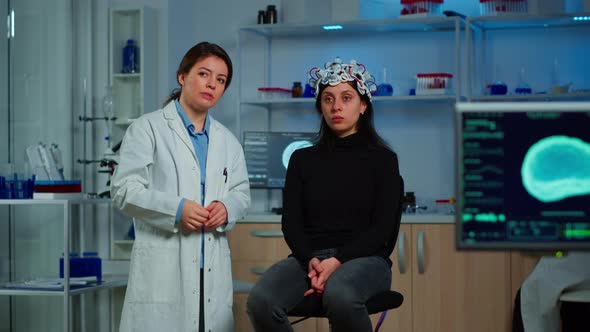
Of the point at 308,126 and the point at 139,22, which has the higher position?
the point at 139,22

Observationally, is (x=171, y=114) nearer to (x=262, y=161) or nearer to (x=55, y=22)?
(x=262, y=161)

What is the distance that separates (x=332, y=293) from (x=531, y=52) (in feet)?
8.59

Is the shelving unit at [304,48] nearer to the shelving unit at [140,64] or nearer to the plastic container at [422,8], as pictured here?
the plastic container at [422,8]

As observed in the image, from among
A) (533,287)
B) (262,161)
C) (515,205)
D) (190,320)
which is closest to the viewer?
(515,205)

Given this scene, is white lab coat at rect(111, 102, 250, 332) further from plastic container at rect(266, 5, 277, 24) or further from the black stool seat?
plastic container at rect(266, 5, 277, 24)

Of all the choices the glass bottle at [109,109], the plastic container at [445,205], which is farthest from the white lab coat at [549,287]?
the glass bottle at [109,109]

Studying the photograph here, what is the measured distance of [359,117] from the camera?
290 centimetres

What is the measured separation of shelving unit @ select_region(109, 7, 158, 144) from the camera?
4.57 m

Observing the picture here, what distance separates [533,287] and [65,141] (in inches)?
101

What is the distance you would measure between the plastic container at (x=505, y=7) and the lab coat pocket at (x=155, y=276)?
2357 millimetres

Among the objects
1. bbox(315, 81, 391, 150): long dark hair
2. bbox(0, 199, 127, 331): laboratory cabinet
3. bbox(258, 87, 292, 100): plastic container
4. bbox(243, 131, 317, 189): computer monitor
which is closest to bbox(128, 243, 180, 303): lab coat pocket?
bbox(315, 81, 391, 150): long dark hair

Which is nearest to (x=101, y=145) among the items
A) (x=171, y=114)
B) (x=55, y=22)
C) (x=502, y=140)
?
(x=55, y=22)

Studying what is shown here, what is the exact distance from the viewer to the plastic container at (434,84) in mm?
4434

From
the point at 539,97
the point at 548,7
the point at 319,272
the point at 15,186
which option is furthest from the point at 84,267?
the point at 548,7
